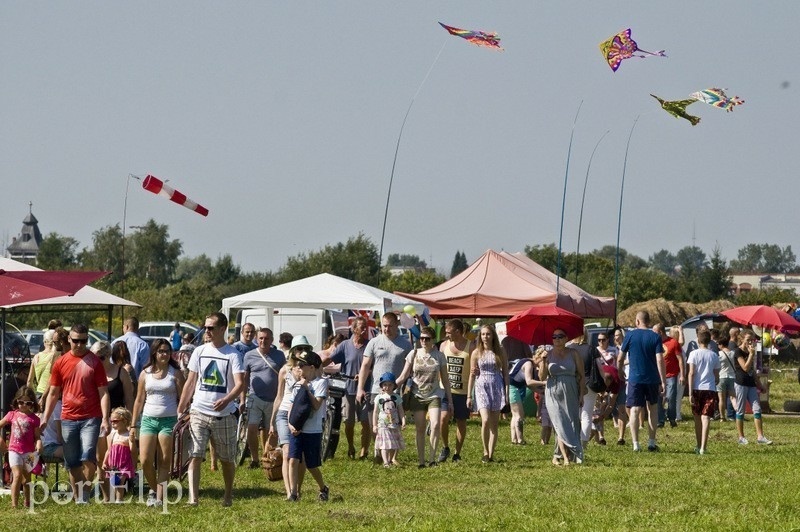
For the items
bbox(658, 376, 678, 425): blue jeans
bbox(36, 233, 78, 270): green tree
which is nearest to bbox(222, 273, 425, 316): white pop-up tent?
bbox(658, 376, 678, 425): blue jeans

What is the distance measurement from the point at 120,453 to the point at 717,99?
1120 cm

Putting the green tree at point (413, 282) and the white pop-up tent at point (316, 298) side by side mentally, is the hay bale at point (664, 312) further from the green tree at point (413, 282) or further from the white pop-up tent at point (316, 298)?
the white pop-up tent at point (316, 298)

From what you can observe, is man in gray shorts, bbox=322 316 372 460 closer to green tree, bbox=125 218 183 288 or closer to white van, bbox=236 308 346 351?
white van, bbox=236 308 346 351

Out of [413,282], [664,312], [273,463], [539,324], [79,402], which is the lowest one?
[273,463]

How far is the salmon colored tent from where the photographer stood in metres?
24.5

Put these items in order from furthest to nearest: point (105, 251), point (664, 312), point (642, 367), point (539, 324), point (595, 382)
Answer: point (105, 251)
point (664, 312)
point (539, 324)
point (595, 382)
point (642, 367)

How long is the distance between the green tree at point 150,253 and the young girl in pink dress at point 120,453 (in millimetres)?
102063

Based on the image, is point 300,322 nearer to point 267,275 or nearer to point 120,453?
point 120,453

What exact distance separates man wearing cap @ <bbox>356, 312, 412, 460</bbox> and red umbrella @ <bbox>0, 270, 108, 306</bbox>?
3966mm

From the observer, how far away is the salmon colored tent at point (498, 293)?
963 inches

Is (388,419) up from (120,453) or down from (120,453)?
up

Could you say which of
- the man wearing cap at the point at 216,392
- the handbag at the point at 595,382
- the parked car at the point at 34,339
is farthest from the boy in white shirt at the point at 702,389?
the parked car at the point at 34,339

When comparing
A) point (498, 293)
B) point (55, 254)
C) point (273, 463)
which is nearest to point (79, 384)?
point (273, 463)

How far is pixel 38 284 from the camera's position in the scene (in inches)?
490
